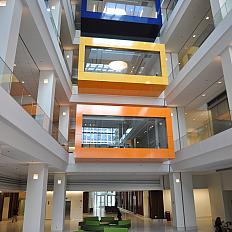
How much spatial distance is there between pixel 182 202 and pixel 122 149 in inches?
192

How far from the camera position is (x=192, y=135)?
12.1m

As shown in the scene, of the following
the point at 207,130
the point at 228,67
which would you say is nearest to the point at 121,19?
the point at 228,67

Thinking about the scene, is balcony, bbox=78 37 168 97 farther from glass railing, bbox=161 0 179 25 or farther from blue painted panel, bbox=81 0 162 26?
glass railing, bbox=161 0 179 25

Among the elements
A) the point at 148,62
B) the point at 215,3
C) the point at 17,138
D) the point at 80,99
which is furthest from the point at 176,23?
the point at 17,138

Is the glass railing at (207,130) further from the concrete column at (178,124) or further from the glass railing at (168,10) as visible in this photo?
the glass railing at (168,10)

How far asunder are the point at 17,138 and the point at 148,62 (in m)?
10.3

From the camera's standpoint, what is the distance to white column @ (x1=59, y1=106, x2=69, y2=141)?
15.0 m

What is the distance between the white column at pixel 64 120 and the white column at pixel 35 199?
544cm

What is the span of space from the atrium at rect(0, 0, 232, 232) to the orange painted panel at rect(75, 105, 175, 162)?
5 centimetres

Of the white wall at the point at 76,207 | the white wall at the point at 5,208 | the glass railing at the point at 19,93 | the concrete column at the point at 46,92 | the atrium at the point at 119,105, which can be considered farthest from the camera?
the white wall at the point at 5,208

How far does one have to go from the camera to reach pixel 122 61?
14508mm

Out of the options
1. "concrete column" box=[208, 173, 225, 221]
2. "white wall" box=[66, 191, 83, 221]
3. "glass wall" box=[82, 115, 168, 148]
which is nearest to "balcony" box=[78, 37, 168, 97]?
"glass wall" box=[82, 115, 168, 148]

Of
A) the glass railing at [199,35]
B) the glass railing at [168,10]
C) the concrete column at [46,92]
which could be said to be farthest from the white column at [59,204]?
the glass railing at [168,10]

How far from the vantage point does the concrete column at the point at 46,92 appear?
10.7 metres
